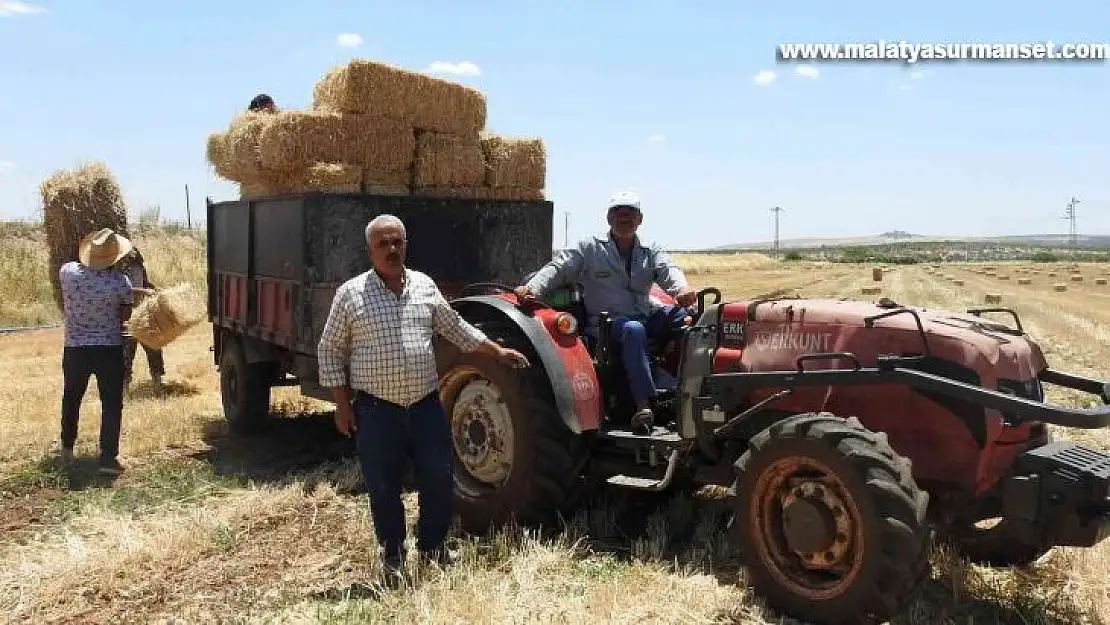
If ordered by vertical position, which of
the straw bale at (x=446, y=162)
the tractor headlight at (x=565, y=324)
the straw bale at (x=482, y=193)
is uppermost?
the straw bale at (x=446, y=162)

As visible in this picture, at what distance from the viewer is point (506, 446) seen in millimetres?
5094

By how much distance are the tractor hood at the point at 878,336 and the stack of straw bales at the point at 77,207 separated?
9.73m

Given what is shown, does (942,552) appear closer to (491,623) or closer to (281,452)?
(491,623)

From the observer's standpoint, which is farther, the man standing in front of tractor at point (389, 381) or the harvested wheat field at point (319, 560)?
the man standing in front of tractor at point (389, 381)

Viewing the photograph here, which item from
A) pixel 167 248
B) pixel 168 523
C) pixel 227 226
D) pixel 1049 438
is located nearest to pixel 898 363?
A: pixel 1049 438

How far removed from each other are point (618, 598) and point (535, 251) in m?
4.29

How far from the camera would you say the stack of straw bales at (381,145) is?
286 inches

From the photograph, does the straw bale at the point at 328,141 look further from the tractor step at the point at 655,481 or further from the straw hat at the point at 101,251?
the tractor step at the point at 655,481

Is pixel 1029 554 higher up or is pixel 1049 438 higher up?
pixel 1049 438

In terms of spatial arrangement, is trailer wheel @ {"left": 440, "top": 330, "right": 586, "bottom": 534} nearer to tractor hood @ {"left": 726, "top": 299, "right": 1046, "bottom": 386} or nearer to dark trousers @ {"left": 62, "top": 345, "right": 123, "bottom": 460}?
tractor hood @ {"left": 726, "top": 299, "right": 1046, "bottom": 386}

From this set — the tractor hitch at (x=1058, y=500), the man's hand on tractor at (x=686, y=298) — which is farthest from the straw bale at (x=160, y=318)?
the tractor hitch at (x=1058, y=500)

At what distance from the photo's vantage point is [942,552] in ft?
14.0

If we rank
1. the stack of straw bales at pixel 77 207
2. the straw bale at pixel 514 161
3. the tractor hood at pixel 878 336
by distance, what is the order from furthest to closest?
1. the stack of straw bales at pixel 77 207
2. the straw bale at pixel 514 161
3. the tractor hood at pixel 878 336

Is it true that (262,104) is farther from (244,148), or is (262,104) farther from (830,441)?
(830,441)
